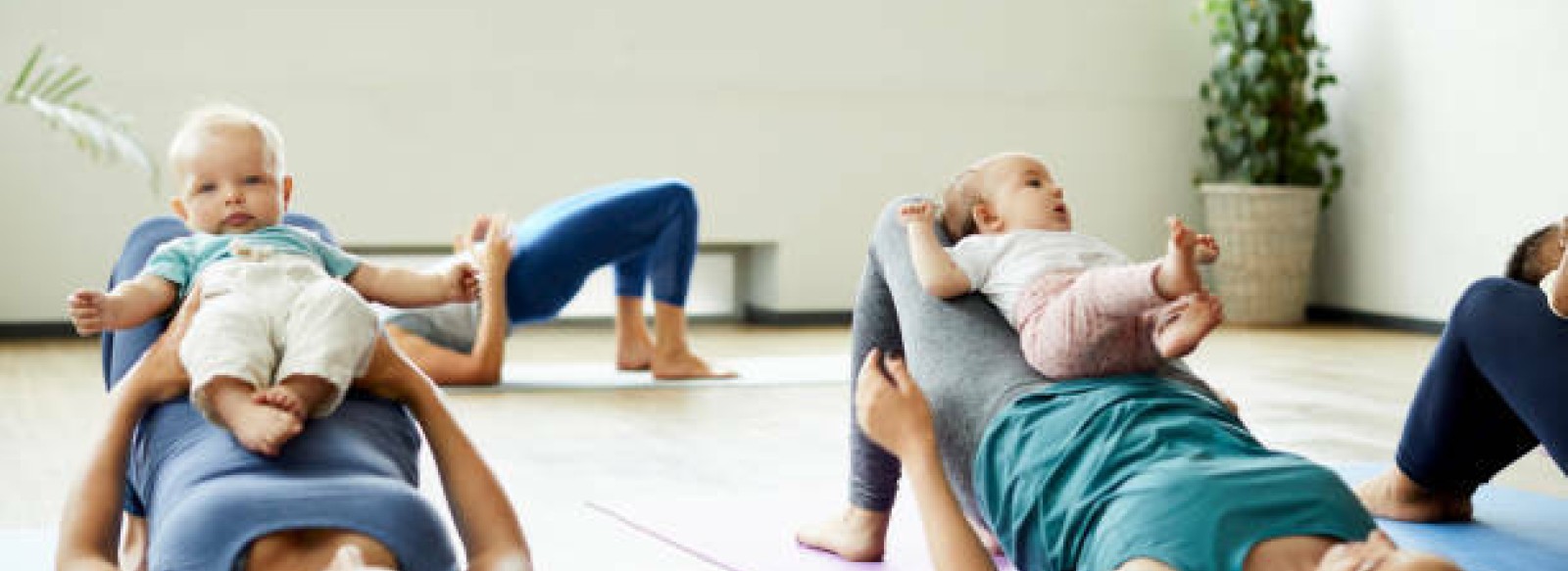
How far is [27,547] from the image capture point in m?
2.32

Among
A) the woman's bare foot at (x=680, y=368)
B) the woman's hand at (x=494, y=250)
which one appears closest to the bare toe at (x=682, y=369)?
the woman's bare foot at (x=680, y=368)

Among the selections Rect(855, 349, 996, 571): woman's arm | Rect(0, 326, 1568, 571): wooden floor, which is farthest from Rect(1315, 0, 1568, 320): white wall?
Rect(855, 349, 996, 571): woman's arm

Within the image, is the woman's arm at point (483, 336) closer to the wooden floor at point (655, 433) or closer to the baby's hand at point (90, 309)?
the wooden floor at point (655, 433)

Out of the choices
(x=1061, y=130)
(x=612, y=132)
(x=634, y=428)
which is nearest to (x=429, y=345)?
(x=634, y=428)

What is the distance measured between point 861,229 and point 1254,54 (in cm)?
173

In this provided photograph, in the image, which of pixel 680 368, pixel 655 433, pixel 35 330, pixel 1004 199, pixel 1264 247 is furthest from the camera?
pixel 1264 247

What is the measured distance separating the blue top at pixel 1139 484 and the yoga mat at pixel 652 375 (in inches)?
106

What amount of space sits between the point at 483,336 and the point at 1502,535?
8.74 feet

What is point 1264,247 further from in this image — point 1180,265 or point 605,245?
point 1180,265

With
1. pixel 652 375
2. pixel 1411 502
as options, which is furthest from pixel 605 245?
pixel 1411 502

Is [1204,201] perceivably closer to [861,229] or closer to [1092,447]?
[861,229]

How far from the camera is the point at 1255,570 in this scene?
1.49 meters

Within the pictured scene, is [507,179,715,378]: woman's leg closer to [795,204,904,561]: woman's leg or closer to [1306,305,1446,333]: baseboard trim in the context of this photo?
[795,204,904,561]: woman's leg

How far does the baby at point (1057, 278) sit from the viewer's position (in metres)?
1.62
